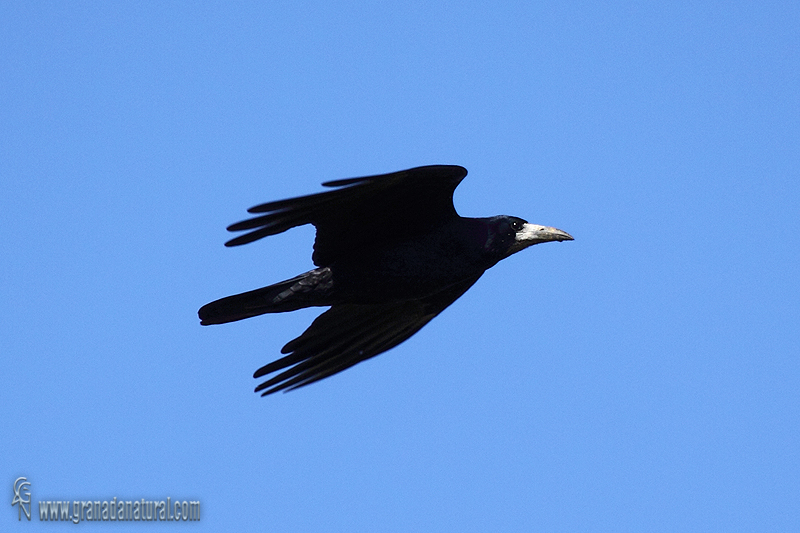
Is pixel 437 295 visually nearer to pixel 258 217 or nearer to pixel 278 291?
pixel 278 291

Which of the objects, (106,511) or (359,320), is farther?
(106,511)

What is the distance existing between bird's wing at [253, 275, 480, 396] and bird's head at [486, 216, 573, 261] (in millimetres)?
532

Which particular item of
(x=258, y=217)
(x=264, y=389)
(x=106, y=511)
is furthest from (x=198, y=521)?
(x=258, y=217)

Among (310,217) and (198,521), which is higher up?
(310,217)

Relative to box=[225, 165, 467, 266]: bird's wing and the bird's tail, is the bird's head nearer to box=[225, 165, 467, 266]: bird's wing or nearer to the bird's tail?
box=[225, 165, 467, 266]: bird's wing

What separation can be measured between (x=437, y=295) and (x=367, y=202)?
1.59 meters

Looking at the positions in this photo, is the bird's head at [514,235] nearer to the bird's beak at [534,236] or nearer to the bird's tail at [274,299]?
the bird's beak at [534,236]

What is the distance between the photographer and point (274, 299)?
8445 mm

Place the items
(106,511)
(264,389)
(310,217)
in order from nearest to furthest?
1. (310,217)
2. (264,389)
3. (106,511)

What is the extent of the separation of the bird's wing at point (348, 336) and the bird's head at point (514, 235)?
0.53 meters

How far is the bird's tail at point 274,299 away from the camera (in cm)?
845

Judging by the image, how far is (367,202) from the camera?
8250mm

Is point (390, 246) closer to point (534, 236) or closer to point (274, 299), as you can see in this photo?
point (274, 299)

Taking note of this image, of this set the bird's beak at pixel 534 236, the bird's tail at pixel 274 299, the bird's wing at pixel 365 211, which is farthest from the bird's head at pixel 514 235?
the bird's tail at pixel 274 299
